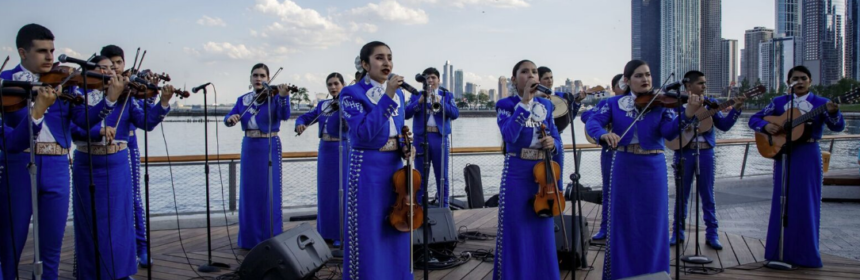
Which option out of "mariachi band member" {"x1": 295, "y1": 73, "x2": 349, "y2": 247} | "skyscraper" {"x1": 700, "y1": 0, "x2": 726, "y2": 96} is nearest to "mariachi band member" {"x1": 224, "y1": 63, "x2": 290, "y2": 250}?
"mariachi band member" {"x1": 295, "y1": 73, "x2": 349, "y2": 247}

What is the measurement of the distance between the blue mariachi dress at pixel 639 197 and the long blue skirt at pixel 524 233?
0.56 m

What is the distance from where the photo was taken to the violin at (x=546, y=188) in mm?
3641

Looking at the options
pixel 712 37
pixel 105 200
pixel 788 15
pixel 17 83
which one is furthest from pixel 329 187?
pixel 788 15

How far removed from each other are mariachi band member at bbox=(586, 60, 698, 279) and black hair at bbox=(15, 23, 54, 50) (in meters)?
3.56

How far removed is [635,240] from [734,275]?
1.38m

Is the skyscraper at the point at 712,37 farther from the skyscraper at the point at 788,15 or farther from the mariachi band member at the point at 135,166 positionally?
the skyscraper at the point at 788,15

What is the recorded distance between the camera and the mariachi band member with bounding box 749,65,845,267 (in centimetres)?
498

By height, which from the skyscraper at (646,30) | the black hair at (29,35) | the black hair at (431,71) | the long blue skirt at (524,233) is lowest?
the long blue skirt at (524,233)

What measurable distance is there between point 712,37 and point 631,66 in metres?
22.8

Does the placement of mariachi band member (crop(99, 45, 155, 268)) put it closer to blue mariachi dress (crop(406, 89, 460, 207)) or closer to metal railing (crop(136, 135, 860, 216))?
metal railing (crop(136, 135, 860, 216))

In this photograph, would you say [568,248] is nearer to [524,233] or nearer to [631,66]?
[524,233]

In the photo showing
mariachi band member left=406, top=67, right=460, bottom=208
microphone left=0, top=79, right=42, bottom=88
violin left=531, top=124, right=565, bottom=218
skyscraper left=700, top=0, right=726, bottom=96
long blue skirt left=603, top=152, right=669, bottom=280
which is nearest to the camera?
microphone left=0, top=79, right=42, bottom=88

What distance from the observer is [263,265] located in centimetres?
408

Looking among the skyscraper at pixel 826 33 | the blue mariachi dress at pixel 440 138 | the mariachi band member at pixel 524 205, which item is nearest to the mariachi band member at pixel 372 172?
the mariachi band member at pixel 524 205
